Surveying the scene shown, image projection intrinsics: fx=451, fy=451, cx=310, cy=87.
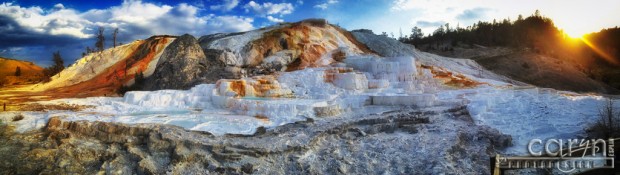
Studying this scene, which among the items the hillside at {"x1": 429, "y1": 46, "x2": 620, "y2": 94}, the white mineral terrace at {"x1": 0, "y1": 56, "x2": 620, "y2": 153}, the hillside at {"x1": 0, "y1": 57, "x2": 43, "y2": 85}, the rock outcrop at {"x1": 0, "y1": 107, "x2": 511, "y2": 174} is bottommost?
the rock outcrop at {"x1": 0, "y1": 107, "x2": 511, "y2": 174}

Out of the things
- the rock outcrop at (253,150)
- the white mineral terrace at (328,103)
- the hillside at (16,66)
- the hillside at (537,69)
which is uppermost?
the hillside at (16,66)

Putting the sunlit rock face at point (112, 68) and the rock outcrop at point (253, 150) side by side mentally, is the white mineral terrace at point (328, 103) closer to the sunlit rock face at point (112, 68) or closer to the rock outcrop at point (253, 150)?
the rock outcrop at point (253, 150)

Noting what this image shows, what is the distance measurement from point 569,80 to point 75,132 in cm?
2117

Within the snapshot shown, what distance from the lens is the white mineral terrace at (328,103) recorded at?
27.4 ft

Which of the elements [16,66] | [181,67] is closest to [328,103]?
[181,67]

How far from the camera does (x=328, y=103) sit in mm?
10445

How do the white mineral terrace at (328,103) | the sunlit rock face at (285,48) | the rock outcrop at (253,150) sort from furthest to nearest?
the sunlit rock face at (285,48)
the white mineral terrace at (328,103)
the rock outcrop at (253,150)

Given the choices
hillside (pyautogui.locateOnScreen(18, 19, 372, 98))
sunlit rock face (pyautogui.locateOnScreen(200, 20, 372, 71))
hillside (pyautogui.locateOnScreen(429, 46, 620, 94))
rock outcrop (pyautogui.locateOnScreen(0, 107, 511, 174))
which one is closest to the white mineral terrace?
rock outcrop (pyautogui.locateOnScreen(0, 107, 511, 174))

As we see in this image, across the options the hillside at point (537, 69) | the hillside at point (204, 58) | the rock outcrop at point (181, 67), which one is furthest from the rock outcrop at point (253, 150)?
the hillside at point (537, 69)

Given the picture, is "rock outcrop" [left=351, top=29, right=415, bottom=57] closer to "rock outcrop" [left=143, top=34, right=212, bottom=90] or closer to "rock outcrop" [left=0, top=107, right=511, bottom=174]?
"rock outcrop" [left=143, top=34, right=212, bottom=90]

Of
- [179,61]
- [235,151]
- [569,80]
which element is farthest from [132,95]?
[569,80]

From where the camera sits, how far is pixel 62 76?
21578 mm

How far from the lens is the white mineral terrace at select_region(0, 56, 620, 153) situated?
835 centimetres

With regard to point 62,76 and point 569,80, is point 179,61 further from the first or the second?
point 569,80
